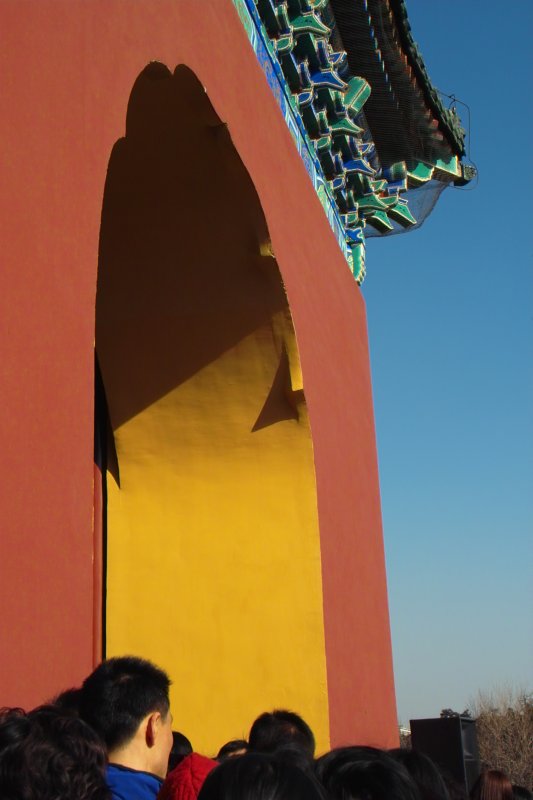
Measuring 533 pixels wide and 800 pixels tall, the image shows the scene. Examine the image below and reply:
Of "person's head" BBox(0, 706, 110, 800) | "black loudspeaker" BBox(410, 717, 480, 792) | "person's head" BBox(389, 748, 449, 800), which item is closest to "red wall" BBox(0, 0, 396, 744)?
"person's head" BBox(0, 706, 110, 800)

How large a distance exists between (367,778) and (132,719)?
55 centimetres

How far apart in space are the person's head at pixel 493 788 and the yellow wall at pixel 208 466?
6.70 ft

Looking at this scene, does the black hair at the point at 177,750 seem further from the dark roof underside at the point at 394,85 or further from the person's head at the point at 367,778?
the dark roof underside at the point at 394,85

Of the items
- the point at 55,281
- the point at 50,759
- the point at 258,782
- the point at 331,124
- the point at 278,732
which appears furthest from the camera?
the point at 331,124

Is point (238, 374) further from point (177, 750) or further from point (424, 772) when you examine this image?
point (424, 772)

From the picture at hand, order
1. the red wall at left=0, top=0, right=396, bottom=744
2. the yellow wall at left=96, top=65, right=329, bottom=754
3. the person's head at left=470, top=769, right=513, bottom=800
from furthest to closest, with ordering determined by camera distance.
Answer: the yellow wall at left=96, top=65, right=329, bottom=754, the person's head at left=470, top=769, right=513, bottom=800, the red wall at left=0, top=0, right=396, bottom=744

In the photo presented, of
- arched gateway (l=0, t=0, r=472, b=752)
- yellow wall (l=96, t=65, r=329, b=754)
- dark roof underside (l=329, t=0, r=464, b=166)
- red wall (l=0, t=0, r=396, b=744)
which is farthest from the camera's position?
dark roof underside (l=329, t=0, r=464, b=166)

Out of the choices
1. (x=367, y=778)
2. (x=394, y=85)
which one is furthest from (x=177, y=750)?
(x=394, y=85)

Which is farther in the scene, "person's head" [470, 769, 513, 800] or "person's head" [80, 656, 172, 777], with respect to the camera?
"person's head" [470, 769, 513, 800]

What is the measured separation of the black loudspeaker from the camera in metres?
6.41

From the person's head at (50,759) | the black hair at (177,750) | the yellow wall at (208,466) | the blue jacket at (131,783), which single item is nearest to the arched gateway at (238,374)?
the yellow wall at (208,466)

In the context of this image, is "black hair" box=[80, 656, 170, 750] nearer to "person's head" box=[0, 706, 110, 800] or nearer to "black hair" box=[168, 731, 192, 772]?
"person's head" box=[0, 706, 110, 800]

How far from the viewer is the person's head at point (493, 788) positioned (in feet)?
8.66

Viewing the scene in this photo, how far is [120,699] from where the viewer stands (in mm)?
1974
